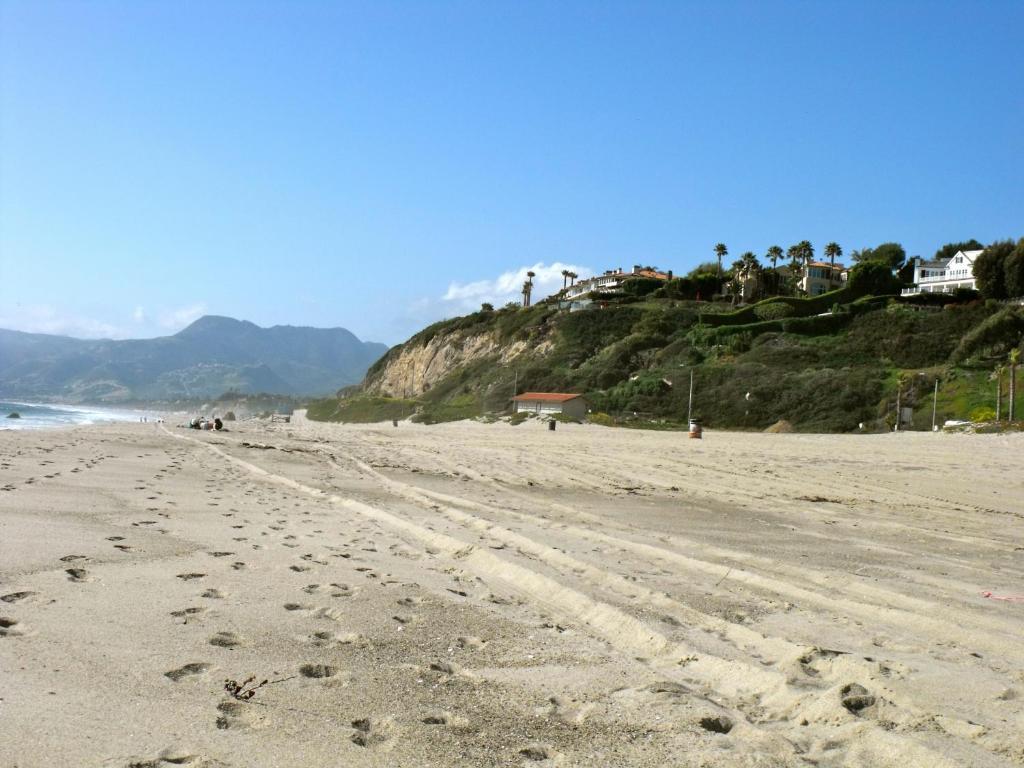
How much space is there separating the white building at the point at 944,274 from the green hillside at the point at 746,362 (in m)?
13.7

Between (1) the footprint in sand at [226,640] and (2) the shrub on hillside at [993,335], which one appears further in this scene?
(2) the shrub on hillside at [993,335]

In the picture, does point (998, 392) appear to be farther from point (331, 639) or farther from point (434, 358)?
point (434, 358)

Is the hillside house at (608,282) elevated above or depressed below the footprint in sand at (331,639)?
above

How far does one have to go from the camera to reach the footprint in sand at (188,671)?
358 cm

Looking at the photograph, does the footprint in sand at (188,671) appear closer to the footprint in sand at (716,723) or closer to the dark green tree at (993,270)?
the footprint in sand at (716,723)

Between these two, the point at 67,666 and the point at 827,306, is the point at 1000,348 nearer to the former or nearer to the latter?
the point at 827,306

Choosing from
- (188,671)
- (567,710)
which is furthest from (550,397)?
(567,710)

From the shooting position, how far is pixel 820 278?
100 metres

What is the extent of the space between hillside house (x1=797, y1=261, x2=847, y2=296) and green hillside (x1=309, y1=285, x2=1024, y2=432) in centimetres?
1640

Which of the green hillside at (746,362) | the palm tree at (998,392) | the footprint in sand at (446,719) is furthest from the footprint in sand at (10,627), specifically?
the green hillside at (746,362)

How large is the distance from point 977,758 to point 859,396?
1866 inches

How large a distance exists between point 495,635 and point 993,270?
268 feet

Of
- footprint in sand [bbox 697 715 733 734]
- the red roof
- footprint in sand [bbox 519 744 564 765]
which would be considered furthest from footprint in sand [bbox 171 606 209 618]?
the red roof

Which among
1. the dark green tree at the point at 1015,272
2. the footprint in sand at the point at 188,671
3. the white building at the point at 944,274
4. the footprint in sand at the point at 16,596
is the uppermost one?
the white building at the point at 944,274
